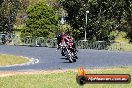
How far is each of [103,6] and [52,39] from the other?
34.0ft

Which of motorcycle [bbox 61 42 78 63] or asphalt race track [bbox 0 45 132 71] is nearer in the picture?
asphalt race track [bbox 0 45 132 71]

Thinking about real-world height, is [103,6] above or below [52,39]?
above

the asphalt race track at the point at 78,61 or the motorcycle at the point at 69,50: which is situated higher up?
the motorcycle at the point at 69,50

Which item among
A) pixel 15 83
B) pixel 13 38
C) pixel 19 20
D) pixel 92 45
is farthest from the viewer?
pixel 19 20

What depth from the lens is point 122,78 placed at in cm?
688

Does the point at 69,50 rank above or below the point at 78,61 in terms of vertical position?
above

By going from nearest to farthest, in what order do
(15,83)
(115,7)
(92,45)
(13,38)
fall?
(15,83), (92,45), (13,38), (115,7)

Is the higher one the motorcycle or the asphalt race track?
the motorcycle

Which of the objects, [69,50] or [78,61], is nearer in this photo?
[69,50]

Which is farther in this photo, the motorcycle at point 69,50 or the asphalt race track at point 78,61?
the motorcycle at point 69,50

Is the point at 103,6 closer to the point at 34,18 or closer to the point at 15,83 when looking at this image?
the point at 34,18

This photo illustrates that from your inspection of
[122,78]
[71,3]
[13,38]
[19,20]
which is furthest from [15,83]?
[19,20]

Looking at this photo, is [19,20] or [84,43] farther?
[19,20]

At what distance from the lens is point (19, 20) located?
9531 centimetres
